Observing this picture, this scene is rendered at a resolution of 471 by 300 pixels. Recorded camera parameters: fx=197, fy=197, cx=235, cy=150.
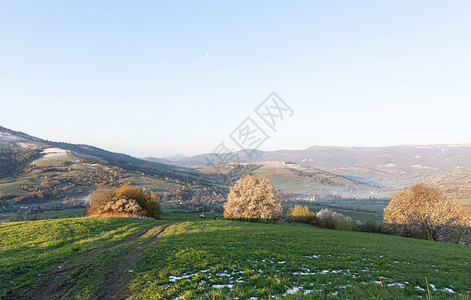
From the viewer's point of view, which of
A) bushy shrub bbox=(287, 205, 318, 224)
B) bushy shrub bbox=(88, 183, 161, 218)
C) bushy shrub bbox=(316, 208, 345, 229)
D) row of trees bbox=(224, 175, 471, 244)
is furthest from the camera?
bushy shrub bbox=(287, 205, 318, 224)

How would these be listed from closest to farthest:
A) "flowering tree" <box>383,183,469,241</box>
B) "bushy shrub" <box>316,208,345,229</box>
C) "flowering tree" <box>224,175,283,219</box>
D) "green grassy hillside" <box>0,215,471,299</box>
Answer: "green grassy hillside" <box>0,215,471,299</box> < "flowering tree" <box>383,183,469,241</box> < "flowering tree" <box>224,175,283,219</box> < "bushy shrub" <box>316,208,345,229</box>

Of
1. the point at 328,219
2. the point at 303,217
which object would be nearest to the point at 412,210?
the point at 328,219

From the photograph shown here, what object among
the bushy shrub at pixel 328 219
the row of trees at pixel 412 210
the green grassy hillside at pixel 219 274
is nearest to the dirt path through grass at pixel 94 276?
the green grassy hillside at pixel 219 274

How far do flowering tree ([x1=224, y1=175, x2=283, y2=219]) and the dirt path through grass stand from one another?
133 feet

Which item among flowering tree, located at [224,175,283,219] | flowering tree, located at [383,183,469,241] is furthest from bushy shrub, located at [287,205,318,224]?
flowering tree, located at [383,183,469,241]

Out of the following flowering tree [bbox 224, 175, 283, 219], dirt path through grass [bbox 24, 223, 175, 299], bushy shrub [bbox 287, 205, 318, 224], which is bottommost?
bushy shrub [bbox 287, 205, 318, 224]

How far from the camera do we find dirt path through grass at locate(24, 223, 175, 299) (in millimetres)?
10219

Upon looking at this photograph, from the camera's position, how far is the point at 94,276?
39.4 ft

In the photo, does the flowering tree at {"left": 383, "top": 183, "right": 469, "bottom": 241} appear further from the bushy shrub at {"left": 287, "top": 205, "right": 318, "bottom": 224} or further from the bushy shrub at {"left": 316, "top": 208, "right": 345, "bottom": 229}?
the bushy shrub at {"left": 287, "top": 205, "right": 318, "bottom": 224}

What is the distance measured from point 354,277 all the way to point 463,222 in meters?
54.2

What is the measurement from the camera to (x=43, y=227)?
27.5 meters

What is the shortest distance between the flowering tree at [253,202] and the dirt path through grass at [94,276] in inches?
1596

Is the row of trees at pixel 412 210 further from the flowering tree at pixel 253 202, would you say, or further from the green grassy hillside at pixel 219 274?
the green grassy hillside at pixel 219 274

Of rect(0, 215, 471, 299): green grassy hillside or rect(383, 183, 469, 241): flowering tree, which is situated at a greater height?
rect(0, 215, 471, 299): green grassy hillside
